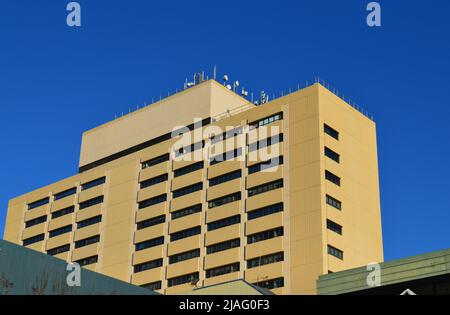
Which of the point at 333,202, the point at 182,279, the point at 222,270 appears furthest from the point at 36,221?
the point at 333,202

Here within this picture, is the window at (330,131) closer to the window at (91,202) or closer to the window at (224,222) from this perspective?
the window at (224,222)

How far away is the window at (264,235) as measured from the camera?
10219cm

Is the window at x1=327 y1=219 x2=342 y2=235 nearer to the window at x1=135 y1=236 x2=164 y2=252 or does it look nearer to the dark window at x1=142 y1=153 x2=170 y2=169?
the window at x1=135 y1=236 x2=164 y2=252

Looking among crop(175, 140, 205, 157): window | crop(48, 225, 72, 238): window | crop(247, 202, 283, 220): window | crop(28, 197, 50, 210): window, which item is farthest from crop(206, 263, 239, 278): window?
crop(28, 197, 50, 210): window

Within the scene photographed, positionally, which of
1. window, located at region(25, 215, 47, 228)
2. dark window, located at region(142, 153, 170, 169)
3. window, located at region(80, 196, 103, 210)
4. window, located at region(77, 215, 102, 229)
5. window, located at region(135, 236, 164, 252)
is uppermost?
dark window, located at region(142, 153, 170, 169)

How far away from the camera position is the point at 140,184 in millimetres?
124875

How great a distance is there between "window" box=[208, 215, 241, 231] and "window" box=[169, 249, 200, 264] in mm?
4144

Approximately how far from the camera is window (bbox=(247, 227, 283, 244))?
102188mm

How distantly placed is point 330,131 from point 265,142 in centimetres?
943

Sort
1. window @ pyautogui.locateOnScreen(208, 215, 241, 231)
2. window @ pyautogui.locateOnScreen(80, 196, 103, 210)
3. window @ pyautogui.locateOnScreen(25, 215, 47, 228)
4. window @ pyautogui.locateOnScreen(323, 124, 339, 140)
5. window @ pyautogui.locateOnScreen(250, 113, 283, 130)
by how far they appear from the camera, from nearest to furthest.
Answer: window @ pyautogui.locateOnScreen(323, 124, 339, 140) < window @ pyautogui.locateOnScreen(208, 215, 241, 231) < window @ pyautogui.locateOnScreen(250, 113, 283, 130) < window @ pyautogui.locateOnScreen(80, 196, 103, 210) < window @ pyautogui.locateOnScreen(25, 215, 47, 228)

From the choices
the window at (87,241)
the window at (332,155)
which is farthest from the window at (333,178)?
the window at (87,241)

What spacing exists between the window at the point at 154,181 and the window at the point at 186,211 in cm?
691

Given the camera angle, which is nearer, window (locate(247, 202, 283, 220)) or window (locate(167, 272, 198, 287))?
window (locate(247, 202, 283, 220))

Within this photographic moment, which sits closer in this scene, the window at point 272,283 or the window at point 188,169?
the window at point 272,283
